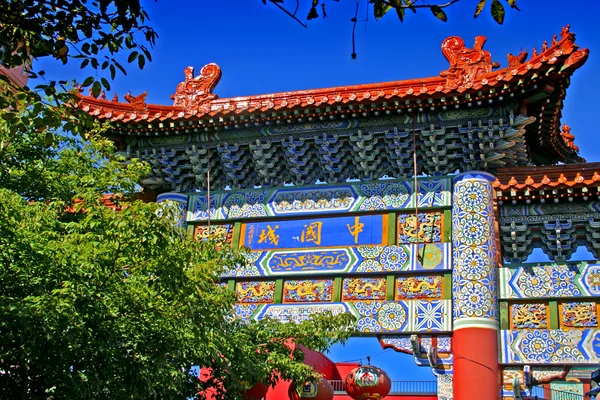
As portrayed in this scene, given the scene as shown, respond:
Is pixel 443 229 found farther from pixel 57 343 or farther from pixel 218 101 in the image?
pixel 57 343

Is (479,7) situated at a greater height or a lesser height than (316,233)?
lesser

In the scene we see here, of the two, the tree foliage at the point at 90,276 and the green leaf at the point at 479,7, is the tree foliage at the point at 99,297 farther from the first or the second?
the green leaf at the point at 479,7

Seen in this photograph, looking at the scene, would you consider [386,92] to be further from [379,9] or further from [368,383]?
[379,9]

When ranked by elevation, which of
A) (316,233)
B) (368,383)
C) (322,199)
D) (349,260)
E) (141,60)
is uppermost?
(322,199)

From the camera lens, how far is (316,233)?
37.7ft

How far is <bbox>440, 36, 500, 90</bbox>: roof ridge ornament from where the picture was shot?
11.3m

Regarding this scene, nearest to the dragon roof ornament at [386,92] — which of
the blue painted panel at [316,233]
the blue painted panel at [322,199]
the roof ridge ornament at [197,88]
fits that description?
the roof ridge ornament at [197,88]

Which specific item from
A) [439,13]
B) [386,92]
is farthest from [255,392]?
[439,13]

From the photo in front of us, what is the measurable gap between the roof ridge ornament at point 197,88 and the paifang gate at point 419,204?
74mm

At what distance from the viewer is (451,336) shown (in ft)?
33.9

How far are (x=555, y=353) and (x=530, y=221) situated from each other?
66.2 inches

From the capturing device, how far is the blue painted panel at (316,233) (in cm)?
1127

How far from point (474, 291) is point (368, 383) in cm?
167

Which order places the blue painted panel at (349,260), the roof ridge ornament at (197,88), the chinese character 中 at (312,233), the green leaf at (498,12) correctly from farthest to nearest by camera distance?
the roof ridge ornament at (197,88) → the chinese character 中 at (312,233) → the blue painted panel at (349,260) → the green leaf at (498,12)
